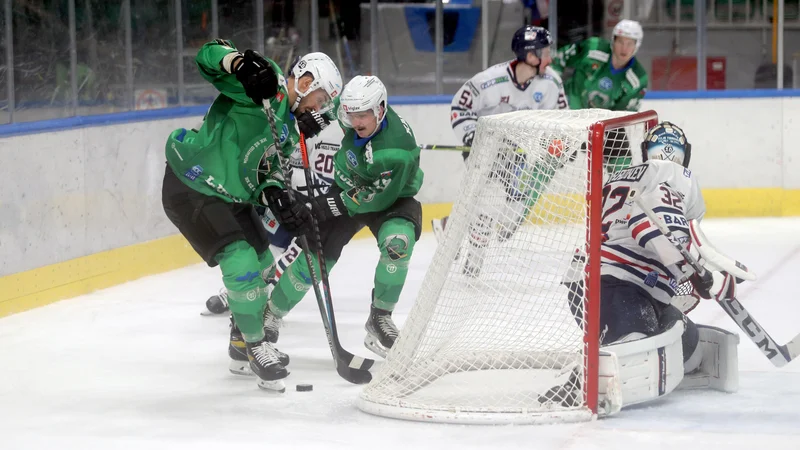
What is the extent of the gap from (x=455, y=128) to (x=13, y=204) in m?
1.98

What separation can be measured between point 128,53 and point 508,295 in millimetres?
3238

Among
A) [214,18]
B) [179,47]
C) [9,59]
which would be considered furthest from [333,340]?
[214,18]

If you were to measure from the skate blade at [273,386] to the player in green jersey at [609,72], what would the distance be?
354 centimetres

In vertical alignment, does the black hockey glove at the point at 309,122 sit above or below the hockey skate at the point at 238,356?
above

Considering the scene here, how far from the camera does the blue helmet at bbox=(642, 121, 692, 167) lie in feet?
11.4

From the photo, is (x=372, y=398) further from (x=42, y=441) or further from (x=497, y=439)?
(x=42, y=441)

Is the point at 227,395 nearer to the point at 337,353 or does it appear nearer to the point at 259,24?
the point at 337,353

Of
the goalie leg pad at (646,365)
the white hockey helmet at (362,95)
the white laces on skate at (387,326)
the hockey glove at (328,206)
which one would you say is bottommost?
the white laces on skate at (387,326)

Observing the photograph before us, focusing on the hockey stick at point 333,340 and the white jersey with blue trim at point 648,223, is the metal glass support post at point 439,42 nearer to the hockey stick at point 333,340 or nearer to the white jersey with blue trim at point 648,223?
the hockey stick at point 333,340

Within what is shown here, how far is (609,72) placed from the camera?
6789 millimetres

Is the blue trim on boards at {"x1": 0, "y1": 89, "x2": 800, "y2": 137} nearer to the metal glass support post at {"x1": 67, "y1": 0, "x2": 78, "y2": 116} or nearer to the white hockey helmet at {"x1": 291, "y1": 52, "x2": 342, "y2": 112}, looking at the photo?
the metal glass support post at {"x1": 67, "y1": 0, "x2": 78, "y2": 116}

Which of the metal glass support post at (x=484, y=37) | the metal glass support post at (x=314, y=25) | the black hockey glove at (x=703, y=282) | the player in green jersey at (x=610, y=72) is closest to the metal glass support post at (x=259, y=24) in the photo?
the metal glass support post at (x=314, y=25)

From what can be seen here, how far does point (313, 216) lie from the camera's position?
3883 mm

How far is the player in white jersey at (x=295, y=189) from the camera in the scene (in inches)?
193
